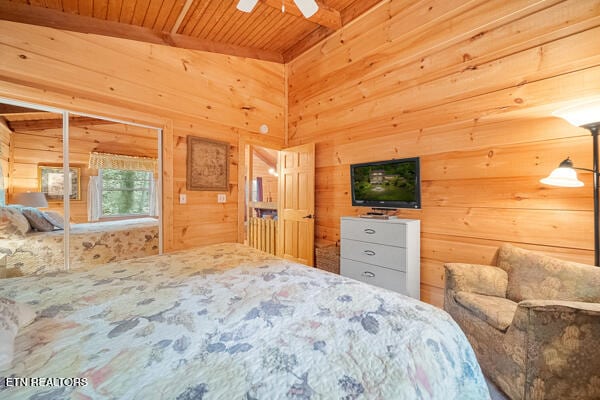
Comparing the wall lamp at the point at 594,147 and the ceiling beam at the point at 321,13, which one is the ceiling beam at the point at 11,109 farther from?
the wall lamp at the point at 594,147

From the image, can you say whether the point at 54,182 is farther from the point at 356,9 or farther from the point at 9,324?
the point at 356,9

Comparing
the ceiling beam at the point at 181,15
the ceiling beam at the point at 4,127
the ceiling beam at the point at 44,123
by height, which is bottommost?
the ceiling beam at the point at 4,127

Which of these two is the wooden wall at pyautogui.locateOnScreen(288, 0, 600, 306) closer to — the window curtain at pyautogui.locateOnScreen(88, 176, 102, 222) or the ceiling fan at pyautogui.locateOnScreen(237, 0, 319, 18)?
the ceiling fan at pyautogui.locateOnScreen(237, 0, 319, 18)

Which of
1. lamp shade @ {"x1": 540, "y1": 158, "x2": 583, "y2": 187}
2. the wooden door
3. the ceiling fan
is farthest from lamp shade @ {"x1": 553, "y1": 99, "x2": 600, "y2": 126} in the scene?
the wooden door

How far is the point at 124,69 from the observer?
2.48 metres

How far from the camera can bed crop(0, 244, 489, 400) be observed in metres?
0.58

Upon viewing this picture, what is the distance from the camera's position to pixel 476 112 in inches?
85.7

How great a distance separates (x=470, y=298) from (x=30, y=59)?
3.98 metres

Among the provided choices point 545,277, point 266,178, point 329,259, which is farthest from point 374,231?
point 266,178

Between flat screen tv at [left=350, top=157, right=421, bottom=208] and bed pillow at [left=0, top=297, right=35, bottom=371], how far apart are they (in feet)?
8.75

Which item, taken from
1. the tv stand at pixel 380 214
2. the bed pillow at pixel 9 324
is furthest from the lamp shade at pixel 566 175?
the bed pillow at pixel 9 324

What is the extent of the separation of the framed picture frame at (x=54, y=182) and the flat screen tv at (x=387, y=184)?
2.89 meters

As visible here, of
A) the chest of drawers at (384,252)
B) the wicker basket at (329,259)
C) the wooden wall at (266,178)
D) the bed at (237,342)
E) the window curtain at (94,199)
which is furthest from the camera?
the wooden wall at (266,178)

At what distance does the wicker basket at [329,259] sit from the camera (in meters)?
2.99
